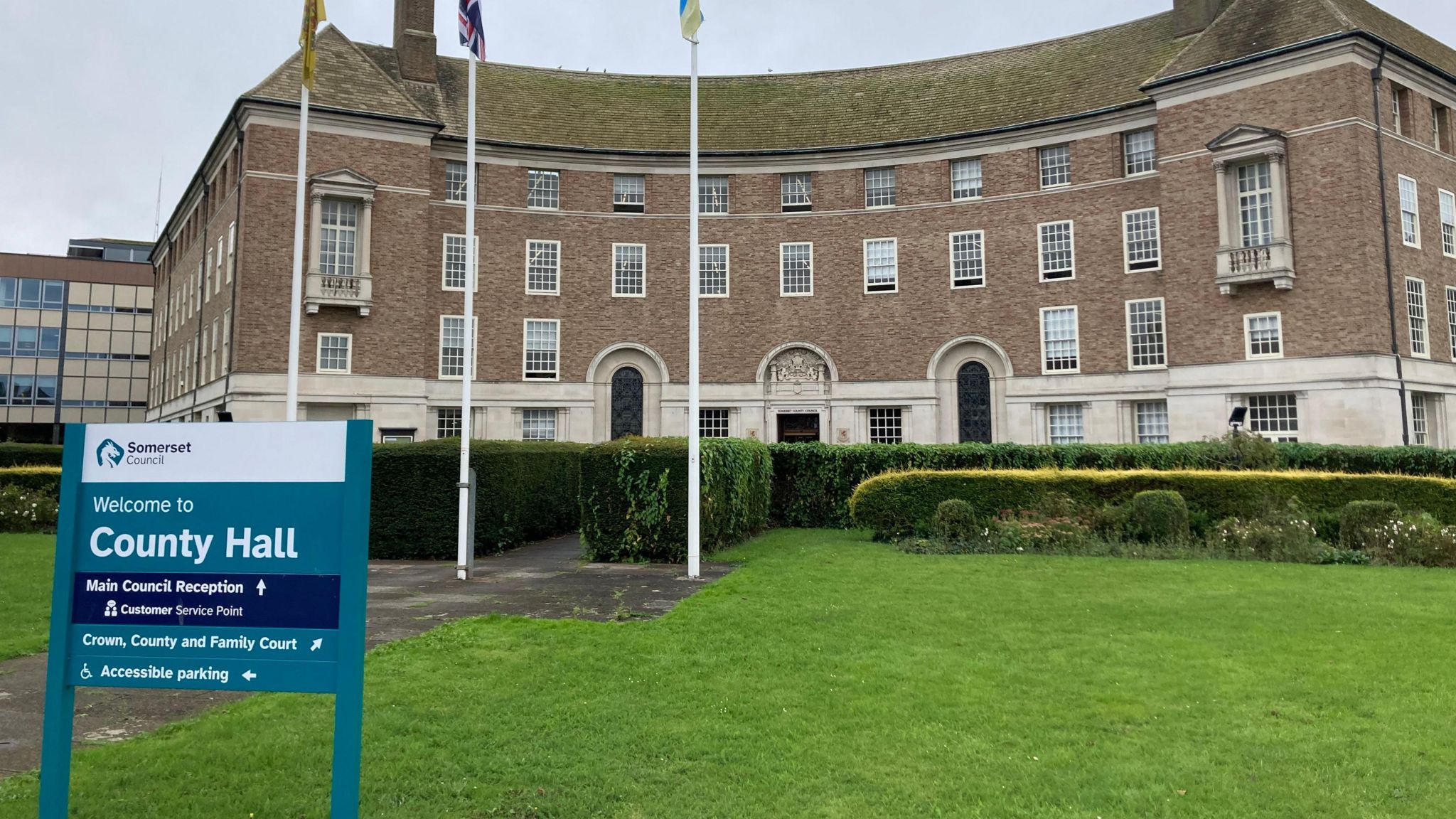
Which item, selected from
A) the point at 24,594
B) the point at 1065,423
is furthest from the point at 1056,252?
the point at 24,594

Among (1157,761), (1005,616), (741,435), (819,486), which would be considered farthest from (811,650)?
(741,435)

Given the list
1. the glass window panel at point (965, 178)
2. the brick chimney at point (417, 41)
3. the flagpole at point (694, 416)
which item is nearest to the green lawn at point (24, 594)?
the flagpole at point (694, 416)

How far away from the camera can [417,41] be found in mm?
37594

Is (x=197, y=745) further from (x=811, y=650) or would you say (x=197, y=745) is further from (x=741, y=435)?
(x=741, y=435)

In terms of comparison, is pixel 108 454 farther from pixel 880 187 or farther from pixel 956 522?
pixel 880 187

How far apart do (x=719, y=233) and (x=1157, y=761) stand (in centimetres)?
3381

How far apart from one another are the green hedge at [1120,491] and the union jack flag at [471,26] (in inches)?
422

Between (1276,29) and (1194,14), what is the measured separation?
17.8ft

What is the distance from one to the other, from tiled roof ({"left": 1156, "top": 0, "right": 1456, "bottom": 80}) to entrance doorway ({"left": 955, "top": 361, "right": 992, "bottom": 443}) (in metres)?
11.8

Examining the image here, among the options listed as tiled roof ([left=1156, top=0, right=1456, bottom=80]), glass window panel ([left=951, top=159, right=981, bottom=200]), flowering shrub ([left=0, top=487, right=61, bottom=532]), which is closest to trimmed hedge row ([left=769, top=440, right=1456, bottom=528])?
tiled roof ([left=1156, top=0, right=1456, bottom=80])

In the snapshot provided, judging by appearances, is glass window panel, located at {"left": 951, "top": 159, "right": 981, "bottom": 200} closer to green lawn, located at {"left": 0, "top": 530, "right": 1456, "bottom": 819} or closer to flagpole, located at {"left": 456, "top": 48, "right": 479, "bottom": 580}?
flagpole, located at {"left": 456, "top": 48, "right": 479, "bottom": 580}

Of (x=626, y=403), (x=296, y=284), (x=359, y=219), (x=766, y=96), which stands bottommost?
(x=626, y=403)

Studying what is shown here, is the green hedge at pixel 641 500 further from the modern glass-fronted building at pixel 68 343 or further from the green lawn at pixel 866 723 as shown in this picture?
the modern glass-fronted building at pixel 68 343

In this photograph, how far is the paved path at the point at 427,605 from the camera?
617 centimetres
